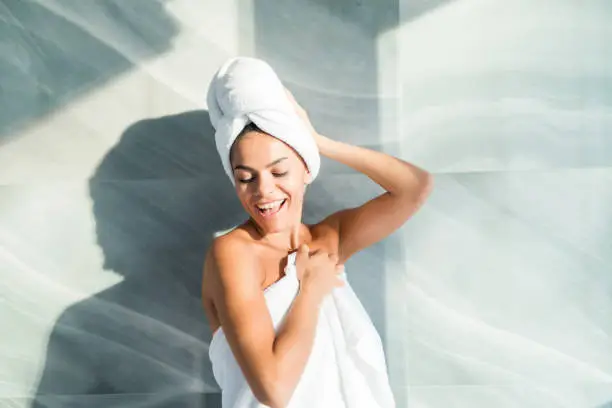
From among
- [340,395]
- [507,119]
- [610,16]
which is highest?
[610,16]

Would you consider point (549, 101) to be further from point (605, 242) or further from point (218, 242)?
point (218, 242)

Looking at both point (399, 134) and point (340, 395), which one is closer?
point (340, 395)

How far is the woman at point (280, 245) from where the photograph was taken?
1103mm

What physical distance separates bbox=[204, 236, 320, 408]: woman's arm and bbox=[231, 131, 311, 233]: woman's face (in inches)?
4.2

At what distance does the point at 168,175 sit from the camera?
1518 millimetres

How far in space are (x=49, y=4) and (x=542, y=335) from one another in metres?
1.50

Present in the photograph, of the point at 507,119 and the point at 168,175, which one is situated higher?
the point at 507,119

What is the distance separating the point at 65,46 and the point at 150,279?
0.63 metres

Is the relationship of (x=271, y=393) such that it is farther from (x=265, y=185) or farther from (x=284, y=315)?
(x=265, y=185)

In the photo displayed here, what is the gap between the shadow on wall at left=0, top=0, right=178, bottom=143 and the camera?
1.52 metres

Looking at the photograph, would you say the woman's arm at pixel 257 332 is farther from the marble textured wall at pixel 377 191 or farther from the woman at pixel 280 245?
the marble textured wall at pixel 377 191

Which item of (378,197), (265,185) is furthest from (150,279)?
(378,197)

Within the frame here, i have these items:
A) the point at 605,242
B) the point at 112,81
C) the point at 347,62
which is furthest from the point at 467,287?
the point at 112,81

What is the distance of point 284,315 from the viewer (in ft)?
3.91
